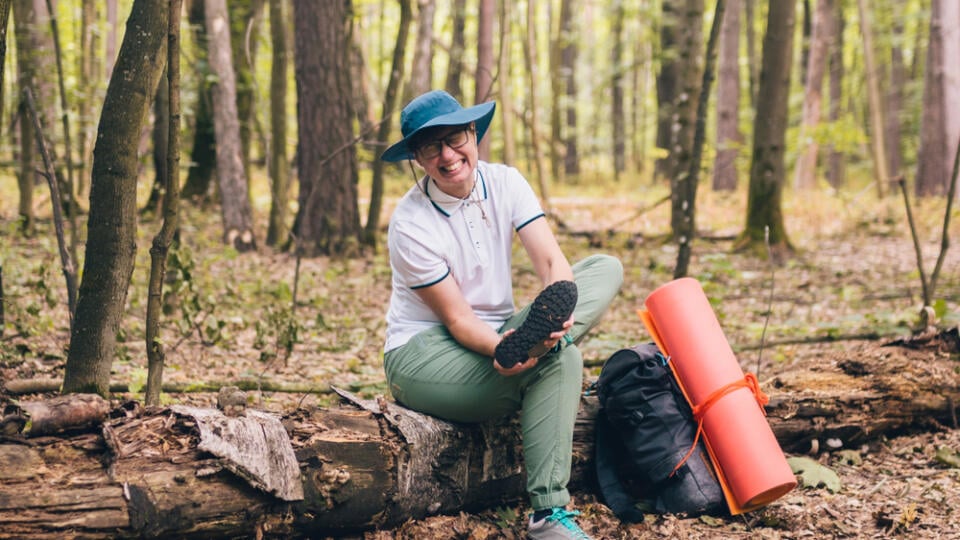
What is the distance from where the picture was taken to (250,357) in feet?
17.6

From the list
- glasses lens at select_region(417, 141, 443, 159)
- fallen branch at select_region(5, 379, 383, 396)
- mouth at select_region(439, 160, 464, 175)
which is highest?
glasses lens at select_region(417, 141, 443, 159)

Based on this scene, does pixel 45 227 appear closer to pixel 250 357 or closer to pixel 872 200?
pixel 250 357

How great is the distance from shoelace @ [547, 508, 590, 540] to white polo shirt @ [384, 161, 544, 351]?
2.82 ft

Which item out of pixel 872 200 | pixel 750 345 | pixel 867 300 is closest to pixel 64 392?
pixel 750 345

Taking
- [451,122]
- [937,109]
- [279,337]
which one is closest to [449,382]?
[451,122]

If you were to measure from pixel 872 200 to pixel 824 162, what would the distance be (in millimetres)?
12441

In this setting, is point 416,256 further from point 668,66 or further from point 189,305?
point 668,66

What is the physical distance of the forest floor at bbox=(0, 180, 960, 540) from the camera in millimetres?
3449

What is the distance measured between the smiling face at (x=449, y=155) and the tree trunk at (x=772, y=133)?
6.32 metres

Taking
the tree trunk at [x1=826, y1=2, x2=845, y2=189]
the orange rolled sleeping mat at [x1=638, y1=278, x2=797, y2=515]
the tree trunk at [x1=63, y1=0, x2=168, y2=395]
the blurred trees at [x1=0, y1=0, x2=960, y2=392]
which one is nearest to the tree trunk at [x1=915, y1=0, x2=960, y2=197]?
the blurred trees at [x1=0, y1=0, x2=960, y2=392]

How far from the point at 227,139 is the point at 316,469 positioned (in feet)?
23.8

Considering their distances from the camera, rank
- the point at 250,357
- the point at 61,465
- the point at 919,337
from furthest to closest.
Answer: the point at 250,357 → the point at 919,337 → the point at 61,465

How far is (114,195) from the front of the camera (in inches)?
125

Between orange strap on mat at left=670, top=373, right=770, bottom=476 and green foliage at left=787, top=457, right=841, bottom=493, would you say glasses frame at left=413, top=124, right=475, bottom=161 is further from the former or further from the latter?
green foliage at left=787, top=457, right=841, bottom=493
